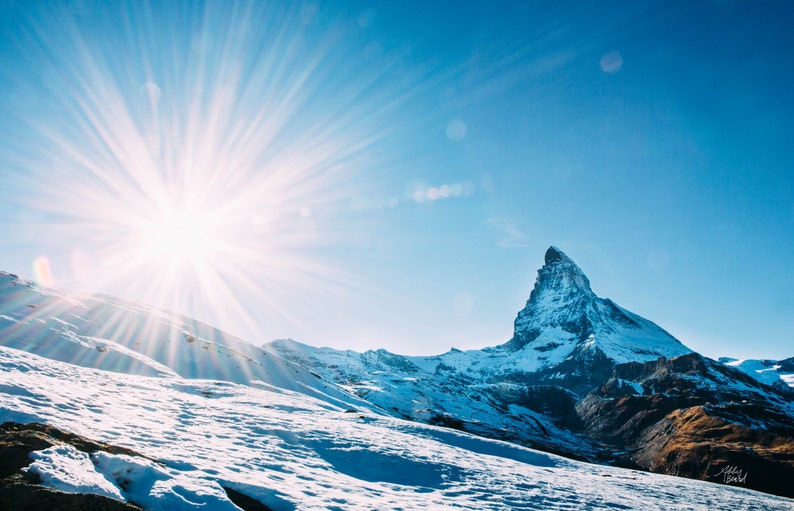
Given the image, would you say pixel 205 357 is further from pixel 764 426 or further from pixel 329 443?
pixel 764 426

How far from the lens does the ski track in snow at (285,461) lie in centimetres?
1151

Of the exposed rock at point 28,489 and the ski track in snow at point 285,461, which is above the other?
the exposed rock at point 28,489

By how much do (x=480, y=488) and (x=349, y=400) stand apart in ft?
144

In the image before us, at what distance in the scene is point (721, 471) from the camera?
81.9 m

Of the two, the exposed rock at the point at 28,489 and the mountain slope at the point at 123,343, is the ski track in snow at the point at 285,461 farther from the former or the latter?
the mountain slope at the point at 123,343

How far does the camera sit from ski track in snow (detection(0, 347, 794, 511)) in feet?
37.8

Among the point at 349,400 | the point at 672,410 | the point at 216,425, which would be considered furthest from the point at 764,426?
the point at 216,425

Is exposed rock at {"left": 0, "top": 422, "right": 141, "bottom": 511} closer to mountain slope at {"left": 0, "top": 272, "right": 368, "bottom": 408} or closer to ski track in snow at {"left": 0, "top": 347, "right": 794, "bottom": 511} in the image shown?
ski track in snow at {"left": 0, "top": 347, "right": 794, "bottom": 511}

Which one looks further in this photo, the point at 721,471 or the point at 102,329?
the point at 721,471

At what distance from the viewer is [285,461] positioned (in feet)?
57.1
